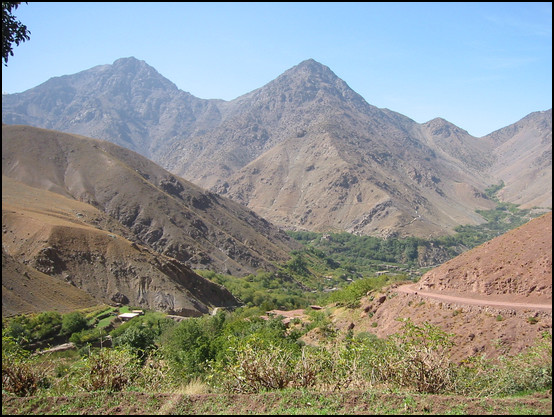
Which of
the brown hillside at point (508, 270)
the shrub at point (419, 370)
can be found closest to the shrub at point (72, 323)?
the brown hillside at point (508, 270)

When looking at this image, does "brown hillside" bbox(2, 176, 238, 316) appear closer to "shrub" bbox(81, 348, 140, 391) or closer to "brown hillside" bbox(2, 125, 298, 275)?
"brown hillside" bbox(2, 125, 298, 275)

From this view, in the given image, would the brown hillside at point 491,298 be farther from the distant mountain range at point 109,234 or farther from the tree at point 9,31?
the distant mountain range at point 109,234

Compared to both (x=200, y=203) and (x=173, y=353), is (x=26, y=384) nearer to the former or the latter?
(x=173, y=353)

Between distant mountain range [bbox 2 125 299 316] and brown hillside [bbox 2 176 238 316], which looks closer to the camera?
brown hillside [bbox 2 176 238 316]

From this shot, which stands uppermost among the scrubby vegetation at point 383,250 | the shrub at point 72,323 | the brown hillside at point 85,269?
the brown hillside at point 85,269


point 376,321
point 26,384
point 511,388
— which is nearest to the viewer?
point 511,388

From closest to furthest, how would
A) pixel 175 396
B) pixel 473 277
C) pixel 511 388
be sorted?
pixel 175 396 → pixel 511 388 → pixel 473 277

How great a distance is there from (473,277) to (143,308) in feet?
140

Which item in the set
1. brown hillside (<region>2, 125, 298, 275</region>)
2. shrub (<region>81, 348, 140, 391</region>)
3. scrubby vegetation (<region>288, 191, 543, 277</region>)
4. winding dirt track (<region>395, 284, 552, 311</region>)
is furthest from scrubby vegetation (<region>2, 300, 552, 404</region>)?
scrubby vegetation (<region>288, 191, 543, 277</region>)

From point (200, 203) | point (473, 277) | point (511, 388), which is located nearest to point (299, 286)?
point (200, 203)

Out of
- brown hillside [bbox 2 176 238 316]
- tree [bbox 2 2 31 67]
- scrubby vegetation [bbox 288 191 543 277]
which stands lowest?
scrubby vegetation [bbox 288 191 543 277]

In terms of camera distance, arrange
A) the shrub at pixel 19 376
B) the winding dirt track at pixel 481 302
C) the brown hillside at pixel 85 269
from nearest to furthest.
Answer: the shrub at pixel 19 376
the winding dirt track at pixel 481 302
the brown hillside at pixel 85 269

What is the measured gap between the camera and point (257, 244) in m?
111

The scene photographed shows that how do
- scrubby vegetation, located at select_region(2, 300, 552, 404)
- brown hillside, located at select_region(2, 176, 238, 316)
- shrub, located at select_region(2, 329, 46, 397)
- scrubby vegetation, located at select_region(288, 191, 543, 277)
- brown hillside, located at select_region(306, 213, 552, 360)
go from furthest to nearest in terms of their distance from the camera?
scrubby vegetation, located at select_region(288, 191, 543, 277) < brown hillside, located at select_region(2, 176, 238, 316) < brown hillside, located at select_region(306, 213, 552, 360) < shrub, located at select_region(2, 329, 46, 397) < scrubby vegetation, located at select_region(2, 300, 552, 404)
